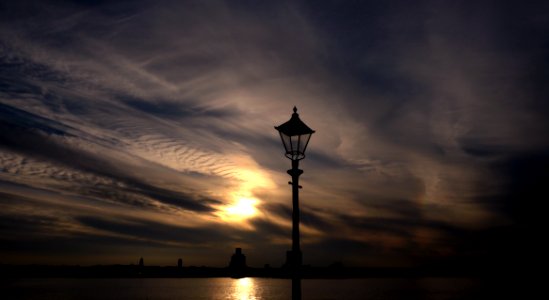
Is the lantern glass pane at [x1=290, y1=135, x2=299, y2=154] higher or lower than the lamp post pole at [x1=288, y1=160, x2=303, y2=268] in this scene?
higher

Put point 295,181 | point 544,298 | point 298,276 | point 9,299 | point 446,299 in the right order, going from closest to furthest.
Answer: point 298,276 < point 295,181 < point 9,299 < point 544,298 < point 446,299

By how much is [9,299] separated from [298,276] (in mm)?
145955

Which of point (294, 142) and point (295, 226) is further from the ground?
point (294, 142)

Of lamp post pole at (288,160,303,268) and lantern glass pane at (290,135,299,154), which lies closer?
lamp post pole at (288,160,303,268)

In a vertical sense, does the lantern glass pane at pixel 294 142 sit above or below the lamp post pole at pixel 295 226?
above

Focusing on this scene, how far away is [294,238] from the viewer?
9211 mm

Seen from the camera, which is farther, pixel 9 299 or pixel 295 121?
pixel 9 299

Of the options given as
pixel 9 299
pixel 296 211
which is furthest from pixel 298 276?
pixel 9 299

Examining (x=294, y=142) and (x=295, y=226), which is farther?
(x=294, y=142)

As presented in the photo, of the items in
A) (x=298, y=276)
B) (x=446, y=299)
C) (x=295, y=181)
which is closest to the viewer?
(x=298, y=276)

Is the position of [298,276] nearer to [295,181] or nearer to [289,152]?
[295,181]

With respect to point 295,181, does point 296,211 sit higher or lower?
lower

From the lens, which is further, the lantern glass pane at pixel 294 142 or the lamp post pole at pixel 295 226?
the lantern glass pane at pixel 294 142

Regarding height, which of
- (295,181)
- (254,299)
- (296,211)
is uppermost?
Answer: (295,181)
